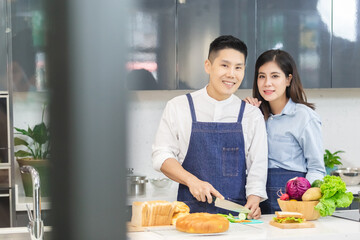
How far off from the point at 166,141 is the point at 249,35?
4.71 ft

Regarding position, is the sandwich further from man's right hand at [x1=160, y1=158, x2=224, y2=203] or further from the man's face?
the man's face

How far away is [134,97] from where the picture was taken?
4.8 inches

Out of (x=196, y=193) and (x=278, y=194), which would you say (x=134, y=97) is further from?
(x=278, y=194)

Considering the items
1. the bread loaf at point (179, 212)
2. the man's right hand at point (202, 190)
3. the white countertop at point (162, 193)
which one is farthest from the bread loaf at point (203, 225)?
the white countertop at point (162, 193)

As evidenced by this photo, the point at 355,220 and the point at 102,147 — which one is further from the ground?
the point at 102,147

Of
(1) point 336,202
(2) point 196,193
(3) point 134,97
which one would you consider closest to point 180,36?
(2) point 196,193

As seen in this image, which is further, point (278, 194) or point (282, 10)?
point (282, 10)

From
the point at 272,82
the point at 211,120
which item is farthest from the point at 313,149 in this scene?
the point at 211,120

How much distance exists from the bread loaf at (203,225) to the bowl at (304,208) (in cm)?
36

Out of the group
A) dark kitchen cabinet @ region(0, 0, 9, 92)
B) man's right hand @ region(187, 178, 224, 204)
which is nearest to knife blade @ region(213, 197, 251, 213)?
man's right hand @ region(187, 178, 224, 204)

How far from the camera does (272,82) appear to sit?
2.52 m

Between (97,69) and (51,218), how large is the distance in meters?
0.04

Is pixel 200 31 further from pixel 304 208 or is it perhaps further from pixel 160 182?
pixel 304 208

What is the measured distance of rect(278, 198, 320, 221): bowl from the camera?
206 cm
